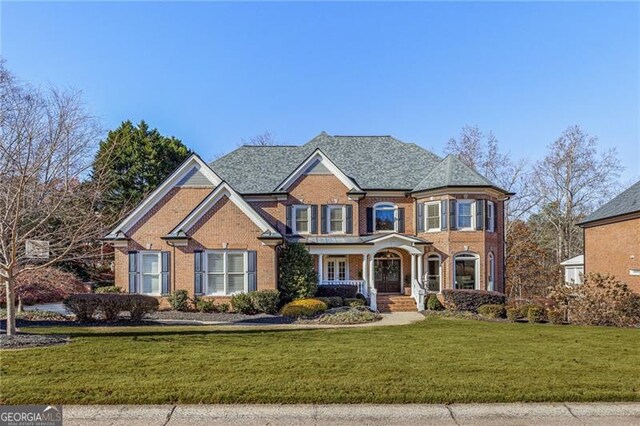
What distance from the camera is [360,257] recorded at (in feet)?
83.7

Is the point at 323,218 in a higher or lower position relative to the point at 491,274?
higher

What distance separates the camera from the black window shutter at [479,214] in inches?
910

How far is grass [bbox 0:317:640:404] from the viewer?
616cm

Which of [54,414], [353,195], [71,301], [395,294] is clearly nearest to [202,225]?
[71,301]

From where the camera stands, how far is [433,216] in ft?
79.3

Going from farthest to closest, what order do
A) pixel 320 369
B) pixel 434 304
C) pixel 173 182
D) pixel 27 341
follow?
pixel 434 304 < pixel 173 182 < pixel 27 341 < pixel 320 369

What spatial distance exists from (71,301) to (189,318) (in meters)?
4.13

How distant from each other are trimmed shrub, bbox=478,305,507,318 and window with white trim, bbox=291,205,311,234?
10382 mm

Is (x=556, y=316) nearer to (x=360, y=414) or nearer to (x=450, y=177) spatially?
(x=450, y=177)

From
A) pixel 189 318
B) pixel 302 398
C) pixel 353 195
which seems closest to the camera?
pixel 302 398

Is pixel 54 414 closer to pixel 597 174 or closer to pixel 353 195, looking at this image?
pixel 353 195

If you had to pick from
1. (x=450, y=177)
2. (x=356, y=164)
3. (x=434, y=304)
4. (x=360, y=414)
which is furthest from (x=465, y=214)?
(x=360, y=414)

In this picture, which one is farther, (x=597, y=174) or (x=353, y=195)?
(x=597, y=174)
